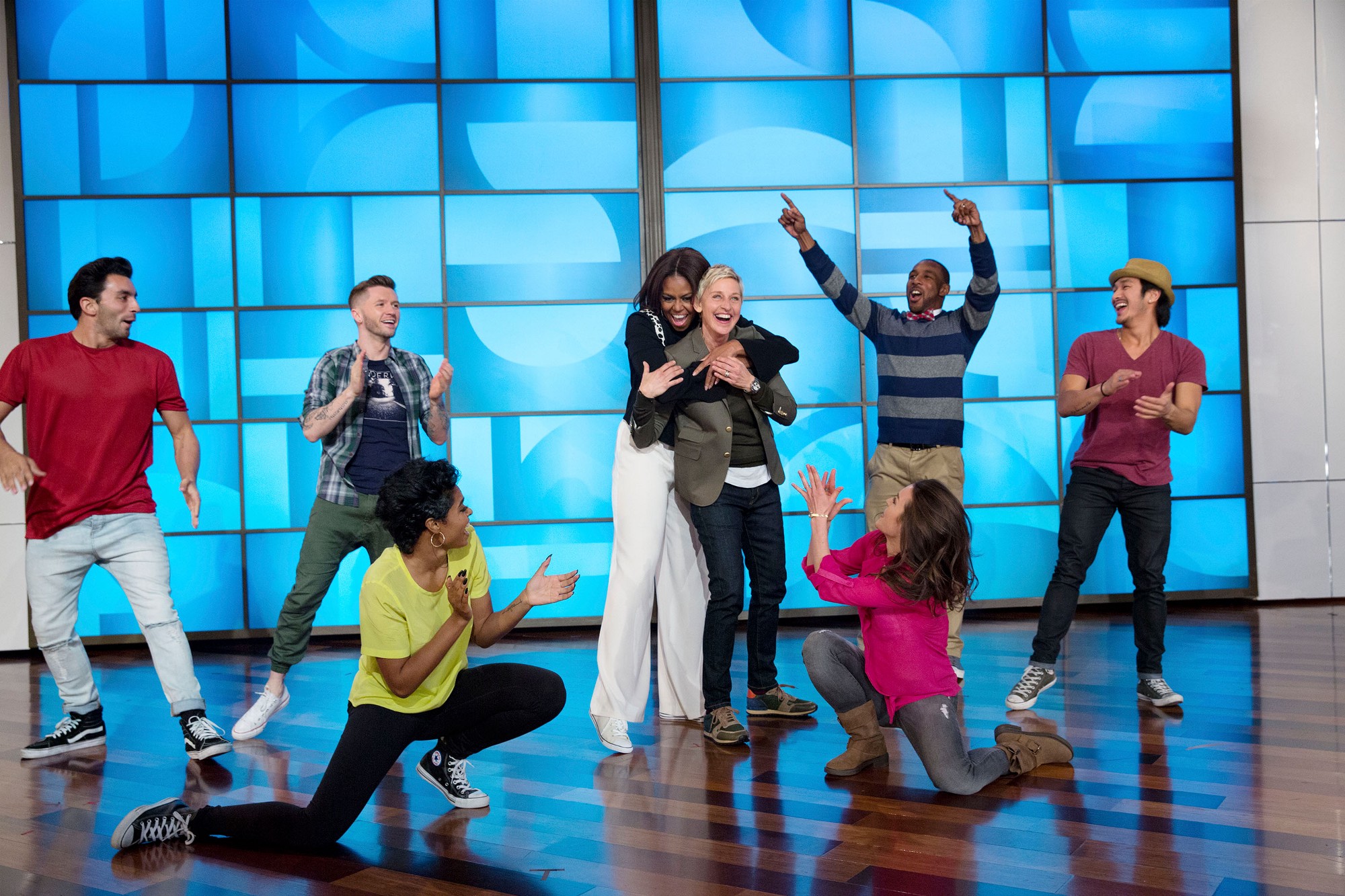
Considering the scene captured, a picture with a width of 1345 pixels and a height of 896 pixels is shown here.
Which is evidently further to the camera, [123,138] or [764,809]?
[123,138]

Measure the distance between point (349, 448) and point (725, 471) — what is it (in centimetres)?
137

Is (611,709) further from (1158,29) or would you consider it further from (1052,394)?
(1158,29)

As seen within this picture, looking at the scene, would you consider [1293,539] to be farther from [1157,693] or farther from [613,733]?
[613,733]

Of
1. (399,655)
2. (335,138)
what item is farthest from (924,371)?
(335,138)

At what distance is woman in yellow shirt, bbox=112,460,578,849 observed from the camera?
8.03ft

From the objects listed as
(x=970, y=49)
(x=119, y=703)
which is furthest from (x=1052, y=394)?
(x=119, y=703)

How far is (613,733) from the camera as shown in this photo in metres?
3.31

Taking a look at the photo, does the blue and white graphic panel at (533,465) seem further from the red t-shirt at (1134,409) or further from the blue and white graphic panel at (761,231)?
the red t-shirt at (1134,409)

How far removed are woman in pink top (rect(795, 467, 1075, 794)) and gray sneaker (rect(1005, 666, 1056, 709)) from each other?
707 mm

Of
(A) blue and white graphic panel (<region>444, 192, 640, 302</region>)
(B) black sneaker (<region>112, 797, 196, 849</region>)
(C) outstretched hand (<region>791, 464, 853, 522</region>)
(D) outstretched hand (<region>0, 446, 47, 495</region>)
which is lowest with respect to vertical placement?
(B) black sneaker (<region>112, 797, 196, 849</region>)

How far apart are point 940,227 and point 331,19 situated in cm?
350

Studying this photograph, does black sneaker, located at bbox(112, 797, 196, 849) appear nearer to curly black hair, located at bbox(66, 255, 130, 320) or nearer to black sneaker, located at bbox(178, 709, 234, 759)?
black sneaker, located at bbox(178, 709, 234, 759)

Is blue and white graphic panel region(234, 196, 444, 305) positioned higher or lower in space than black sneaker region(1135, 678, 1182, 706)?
higher

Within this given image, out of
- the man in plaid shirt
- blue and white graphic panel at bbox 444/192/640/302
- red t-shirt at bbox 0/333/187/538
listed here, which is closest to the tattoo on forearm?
the man in plaid shirt
